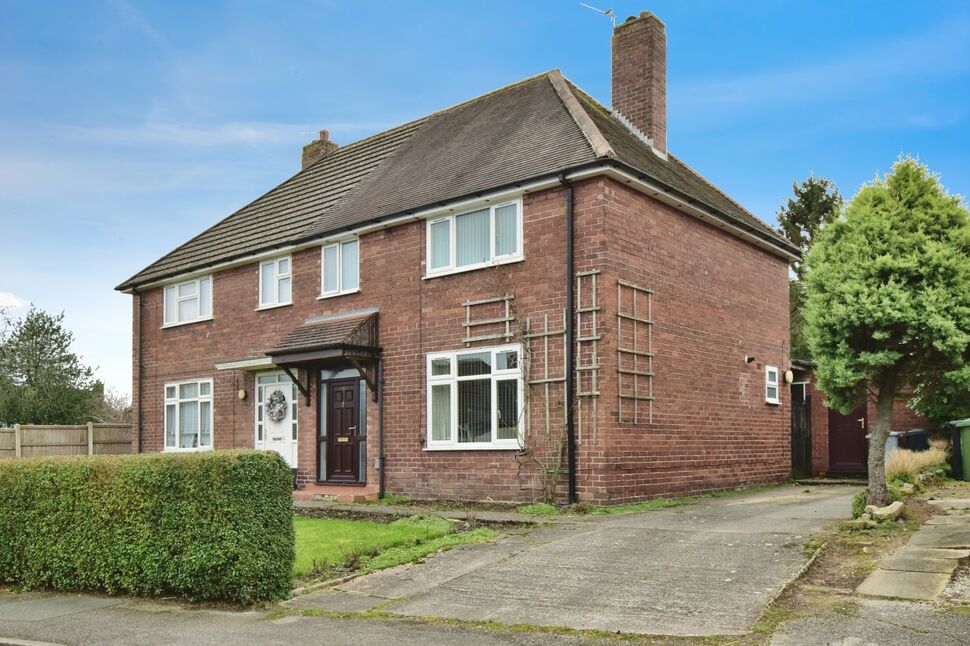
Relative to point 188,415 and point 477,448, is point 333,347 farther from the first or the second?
point 188,415

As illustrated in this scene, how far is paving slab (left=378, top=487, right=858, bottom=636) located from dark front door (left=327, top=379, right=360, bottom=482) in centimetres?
678

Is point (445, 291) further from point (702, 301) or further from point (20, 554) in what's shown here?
point (20, 554)

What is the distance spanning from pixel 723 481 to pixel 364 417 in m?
6.69

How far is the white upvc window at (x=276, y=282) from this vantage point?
1928 centimetres

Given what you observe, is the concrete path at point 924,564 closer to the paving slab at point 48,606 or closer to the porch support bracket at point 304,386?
the paving slab at point 48,606

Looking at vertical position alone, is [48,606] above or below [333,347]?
below

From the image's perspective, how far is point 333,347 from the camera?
16.0 m

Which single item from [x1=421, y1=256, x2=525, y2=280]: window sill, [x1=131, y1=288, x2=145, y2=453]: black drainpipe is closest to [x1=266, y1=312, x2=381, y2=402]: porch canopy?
[x1=421, y1=256, x2=525, y2=280]: window sill

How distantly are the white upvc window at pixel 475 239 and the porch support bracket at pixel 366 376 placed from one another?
2.07 m

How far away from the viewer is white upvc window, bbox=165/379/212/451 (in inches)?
829

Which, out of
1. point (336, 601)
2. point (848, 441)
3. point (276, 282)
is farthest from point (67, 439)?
point (848, 441)

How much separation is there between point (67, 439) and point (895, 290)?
22.2 metres

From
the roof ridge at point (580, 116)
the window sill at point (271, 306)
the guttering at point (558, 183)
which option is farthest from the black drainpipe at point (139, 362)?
the roof ridge at point (580, 116)

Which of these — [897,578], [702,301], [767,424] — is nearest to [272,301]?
[702,301]
